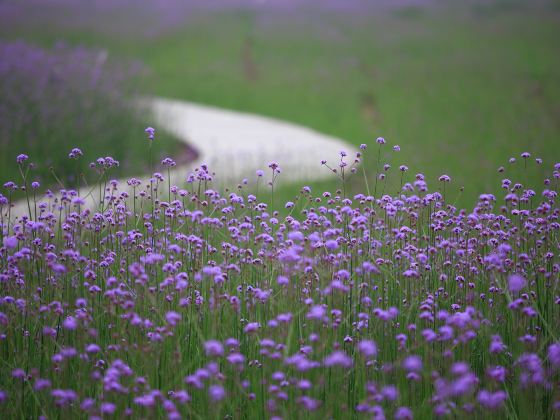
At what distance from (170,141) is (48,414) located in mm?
8971

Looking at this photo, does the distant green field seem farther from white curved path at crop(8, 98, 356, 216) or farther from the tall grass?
the tall grass

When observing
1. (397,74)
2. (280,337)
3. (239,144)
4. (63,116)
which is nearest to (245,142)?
(239,144)

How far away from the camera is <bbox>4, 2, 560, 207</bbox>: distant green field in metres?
11.5

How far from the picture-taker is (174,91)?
17422 millimetres

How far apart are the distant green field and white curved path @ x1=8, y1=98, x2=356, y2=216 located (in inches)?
34.8

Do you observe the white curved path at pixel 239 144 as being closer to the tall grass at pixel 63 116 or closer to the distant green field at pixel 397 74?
the tall grass at pixel 63 116

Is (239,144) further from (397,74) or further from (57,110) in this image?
(397,74)

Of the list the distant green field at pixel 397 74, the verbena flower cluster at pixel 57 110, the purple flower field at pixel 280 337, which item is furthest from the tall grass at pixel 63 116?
the purple flower field at pixel 280 337

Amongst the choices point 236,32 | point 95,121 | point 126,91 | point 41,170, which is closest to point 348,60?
point 236,32

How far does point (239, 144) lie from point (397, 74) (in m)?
7.51

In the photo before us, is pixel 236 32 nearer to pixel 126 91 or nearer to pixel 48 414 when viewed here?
pixel 126 91

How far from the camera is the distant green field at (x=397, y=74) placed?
11.5 meters

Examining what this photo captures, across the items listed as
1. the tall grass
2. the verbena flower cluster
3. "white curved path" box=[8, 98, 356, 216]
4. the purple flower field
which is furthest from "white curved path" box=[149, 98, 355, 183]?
the purple flower field

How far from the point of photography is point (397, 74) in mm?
17297
